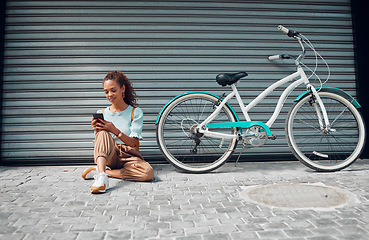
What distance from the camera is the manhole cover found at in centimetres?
300

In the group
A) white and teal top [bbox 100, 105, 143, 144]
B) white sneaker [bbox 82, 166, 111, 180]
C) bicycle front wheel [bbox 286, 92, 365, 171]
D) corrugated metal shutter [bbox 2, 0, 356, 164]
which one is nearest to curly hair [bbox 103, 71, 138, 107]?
white and teal top [bbox 100, 105, 143, 144]

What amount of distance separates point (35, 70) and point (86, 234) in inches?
152

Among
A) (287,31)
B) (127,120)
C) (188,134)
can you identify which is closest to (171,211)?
(127,120)

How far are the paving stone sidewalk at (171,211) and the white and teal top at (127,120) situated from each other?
69cm

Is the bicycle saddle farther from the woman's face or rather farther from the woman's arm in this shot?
the woman's arm

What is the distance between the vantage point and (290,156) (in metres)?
5.56

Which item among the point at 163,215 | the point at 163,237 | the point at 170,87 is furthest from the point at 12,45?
the point at 163,237

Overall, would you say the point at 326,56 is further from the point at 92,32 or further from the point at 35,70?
the point at 35,70

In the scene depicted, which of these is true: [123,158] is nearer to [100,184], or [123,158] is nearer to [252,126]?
[100,184]

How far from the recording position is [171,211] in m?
2.88

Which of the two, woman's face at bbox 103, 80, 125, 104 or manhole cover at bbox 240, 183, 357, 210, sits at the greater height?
woman's face at bbox 103, 80, 125, 104

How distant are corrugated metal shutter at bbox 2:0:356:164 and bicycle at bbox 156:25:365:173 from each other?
0.42 m

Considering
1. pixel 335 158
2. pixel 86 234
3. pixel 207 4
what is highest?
pixel 207 4

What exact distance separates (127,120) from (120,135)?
1.13 ft
